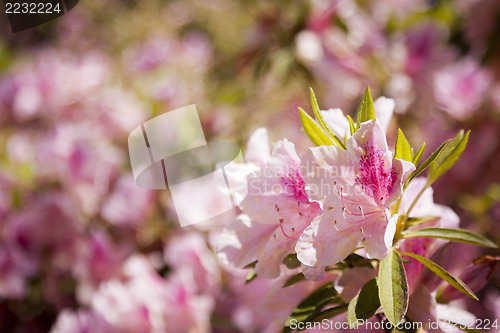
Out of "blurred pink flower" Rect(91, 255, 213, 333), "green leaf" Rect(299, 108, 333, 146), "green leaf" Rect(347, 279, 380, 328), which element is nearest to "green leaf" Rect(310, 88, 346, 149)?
Result: "green leaf" Rect(299, 108, 333, 146)

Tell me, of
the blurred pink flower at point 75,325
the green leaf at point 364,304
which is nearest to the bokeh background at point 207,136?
the blurred pink flower at point 75,325

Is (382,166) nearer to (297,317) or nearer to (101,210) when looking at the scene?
(297,317)

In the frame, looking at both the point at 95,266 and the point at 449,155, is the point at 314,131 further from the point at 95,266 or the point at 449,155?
the point at 95,266

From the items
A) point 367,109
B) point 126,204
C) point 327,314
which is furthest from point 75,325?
point 367,109

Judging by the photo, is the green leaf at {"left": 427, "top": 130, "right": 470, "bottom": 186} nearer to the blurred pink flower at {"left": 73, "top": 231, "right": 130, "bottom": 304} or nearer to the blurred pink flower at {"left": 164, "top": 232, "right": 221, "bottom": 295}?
the blurred pink flower at {"left": 164, "top": 232, "right": 221, "bottom": 295}

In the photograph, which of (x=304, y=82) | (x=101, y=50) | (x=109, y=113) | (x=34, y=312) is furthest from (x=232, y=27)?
(x=34, y=312)

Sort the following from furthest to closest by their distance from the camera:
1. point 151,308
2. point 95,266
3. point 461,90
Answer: point 461,90
point 95,266
point 151,308
